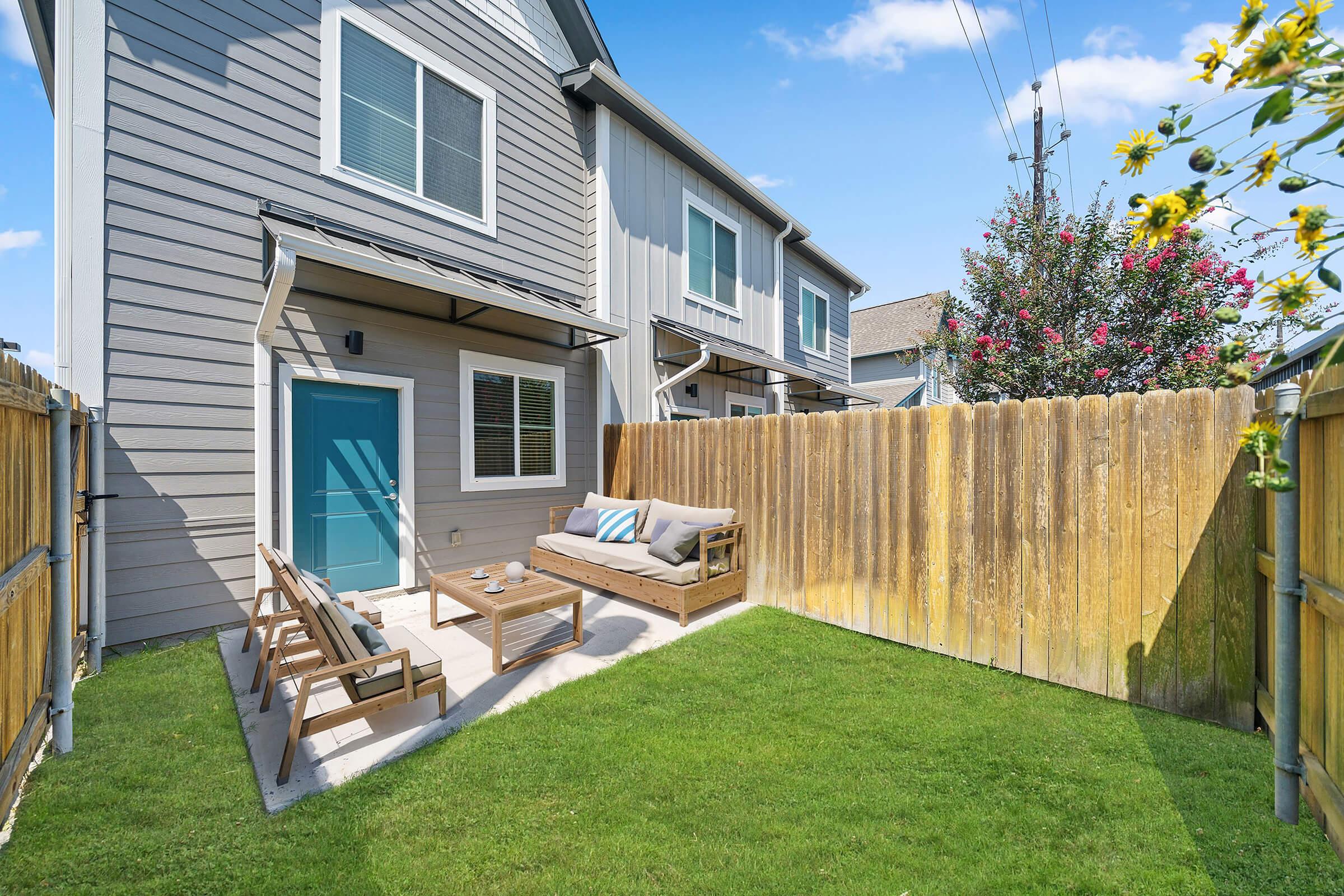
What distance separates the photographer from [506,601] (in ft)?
13.5

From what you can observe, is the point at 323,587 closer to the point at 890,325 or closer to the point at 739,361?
the point at 739,361

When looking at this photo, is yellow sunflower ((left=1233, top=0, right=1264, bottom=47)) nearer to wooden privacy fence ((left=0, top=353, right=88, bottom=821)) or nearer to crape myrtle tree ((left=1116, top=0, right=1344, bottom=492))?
crape myrtle tree ((left=1116, top=0, right=1344, bottom=492))

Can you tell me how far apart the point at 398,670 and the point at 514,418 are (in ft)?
12.6

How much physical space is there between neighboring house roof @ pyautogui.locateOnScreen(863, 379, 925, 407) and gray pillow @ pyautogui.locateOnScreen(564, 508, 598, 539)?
10477 millimetres

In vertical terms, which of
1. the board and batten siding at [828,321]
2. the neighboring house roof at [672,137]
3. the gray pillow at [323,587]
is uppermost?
the neighboring house roof at [672,137]

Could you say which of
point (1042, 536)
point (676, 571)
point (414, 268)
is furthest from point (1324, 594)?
point (414, 268)

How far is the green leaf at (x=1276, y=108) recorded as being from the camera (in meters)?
0.84

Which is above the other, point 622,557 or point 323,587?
point 323,587

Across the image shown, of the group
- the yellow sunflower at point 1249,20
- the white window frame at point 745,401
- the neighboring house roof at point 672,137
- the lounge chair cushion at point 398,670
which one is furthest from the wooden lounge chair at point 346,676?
the white window frame at point 745,401

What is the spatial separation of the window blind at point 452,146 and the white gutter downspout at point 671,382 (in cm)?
316

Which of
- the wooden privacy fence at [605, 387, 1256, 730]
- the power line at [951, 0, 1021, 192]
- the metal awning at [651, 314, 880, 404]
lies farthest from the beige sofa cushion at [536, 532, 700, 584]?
the power line at [951, 0, 1021, 192]

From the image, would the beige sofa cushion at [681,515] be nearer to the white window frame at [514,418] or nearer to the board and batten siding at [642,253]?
the white window frame at [514,418]

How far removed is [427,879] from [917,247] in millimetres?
10651

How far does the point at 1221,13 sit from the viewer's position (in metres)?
3.33
